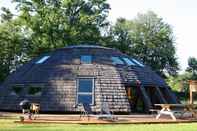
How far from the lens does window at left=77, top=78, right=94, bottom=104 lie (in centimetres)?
2694

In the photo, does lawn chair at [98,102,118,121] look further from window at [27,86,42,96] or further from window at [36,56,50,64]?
window at [36,56,50,64]

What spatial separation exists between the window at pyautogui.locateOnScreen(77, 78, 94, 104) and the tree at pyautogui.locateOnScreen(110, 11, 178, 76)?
3601 cm

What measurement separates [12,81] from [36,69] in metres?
1.74

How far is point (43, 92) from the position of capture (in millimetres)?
27625

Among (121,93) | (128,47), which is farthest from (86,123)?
(128,47)

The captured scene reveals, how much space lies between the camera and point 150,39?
67562 mm

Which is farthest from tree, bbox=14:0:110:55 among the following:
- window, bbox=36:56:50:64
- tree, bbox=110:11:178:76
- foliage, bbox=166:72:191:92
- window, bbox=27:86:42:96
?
window, bbox=27:86:42:96

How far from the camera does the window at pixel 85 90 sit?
2694 cm

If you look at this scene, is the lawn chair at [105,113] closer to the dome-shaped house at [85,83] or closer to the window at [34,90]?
the dome-shaped house at [85,83]

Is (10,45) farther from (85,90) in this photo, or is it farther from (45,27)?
(85,90)

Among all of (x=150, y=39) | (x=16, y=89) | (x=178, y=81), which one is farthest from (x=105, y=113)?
(x=178, y=81)

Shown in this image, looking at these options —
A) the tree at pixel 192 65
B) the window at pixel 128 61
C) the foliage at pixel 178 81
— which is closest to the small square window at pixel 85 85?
the window at pixel 128 61

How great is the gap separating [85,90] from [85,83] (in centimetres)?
55

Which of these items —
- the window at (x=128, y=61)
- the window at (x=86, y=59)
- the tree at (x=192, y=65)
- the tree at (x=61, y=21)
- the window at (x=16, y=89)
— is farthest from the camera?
the tree at (x=192, y=65)
